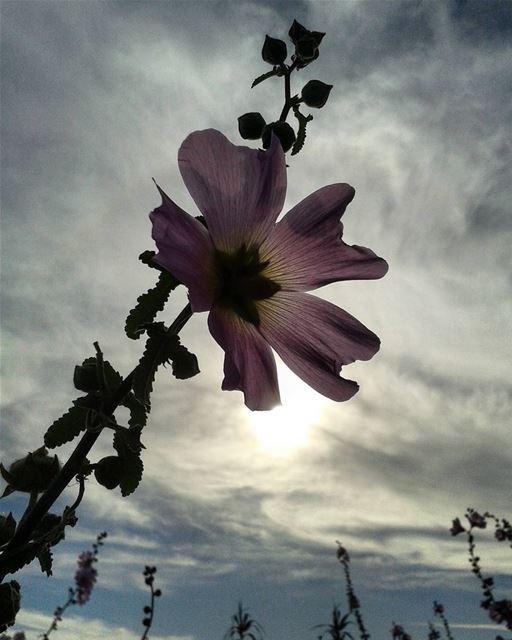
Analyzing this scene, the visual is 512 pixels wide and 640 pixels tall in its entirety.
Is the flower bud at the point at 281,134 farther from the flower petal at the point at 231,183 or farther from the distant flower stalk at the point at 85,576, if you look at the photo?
the distant flower stalk at the point at 85,576

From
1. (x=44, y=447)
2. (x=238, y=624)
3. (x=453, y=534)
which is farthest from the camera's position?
(x=238, y=624)

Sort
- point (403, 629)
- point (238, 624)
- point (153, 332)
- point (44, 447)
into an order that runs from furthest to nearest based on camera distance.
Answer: point (403, 629)
point (238, 624)
point (44, 447)
point (153, 332)

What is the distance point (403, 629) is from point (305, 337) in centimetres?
1270

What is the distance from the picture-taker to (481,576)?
8.67 meters

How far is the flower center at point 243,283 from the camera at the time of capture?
3.86 ft

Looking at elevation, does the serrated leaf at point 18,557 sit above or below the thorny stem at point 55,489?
below

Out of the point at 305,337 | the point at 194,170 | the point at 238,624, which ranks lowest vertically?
the point at 305,337

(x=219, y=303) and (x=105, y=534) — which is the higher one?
(x=105, y=534)

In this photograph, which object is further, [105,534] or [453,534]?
[453,534]

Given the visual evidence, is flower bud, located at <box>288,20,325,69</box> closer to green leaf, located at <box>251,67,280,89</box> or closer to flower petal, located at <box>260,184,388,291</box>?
green leaf, located at <box>251,67,280,89</box>

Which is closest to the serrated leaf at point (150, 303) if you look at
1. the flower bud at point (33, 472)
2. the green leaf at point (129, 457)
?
the green leaf at point (129, 457)

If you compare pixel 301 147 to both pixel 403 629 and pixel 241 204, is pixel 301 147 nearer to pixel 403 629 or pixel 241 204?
pixel 241 204

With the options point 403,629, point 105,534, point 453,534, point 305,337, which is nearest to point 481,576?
point 453,534

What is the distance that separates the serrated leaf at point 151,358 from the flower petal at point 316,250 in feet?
1.09
